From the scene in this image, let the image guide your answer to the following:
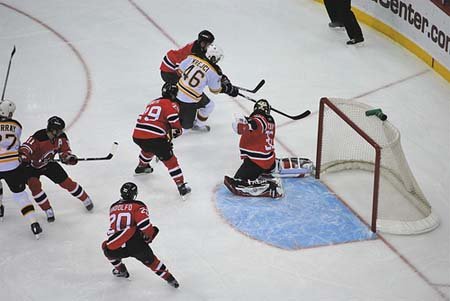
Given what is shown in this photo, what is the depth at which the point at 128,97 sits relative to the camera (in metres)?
8.19

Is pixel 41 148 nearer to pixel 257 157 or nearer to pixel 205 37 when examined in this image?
pixel 257 157

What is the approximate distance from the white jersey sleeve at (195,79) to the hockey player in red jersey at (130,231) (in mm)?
1720

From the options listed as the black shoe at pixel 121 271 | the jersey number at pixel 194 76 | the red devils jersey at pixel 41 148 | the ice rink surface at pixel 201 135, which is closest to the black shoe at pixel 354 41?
the ice rink surface at pixel 201 135

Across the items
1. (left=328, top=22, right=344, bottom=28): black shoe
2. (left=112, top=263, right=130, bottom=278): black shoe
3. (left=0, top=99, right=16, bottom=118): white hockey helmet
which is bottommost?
(left=112, top=263, right=130, bottom=278): black shoe

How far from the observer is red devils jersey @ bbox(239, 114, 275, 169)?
6.70 metres

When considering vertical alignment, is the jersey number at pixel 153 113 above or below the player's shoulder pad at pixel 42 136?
above

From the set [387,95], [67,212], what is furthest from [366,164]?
[67,212]

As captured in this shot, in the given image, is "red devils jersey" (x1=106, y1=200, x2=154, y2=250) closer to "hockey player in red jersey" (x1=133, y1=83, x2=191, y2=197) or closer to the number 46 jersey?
the number 46 jersey

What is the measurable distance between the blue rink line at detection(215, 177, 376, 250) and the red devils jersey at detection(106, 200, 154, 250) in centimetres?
104

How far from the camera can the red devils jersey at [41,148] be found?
6215 millimetres

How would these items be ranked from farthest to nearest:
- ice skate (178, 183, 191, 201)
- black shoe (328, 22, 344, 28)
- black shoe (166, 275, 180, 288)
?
black shoe (328, 22, 344, 28) < ice skate (178, 183, 191, 201) < black shoe (166, 275, 180, 288)

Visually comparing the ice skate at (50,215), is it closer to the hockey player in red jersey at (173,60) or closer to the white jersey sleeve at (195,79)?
the white jersey sleeve at (195,79)

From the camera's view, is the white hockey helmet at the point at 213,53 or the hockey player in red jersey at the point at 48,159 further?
the white hockey helmet at the point at 213,53

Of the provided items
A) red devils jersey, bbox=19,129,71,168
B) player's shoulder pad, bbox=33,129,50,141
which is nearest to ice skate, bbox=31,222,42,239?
red devils jersey, bbox=19,129,71,168
